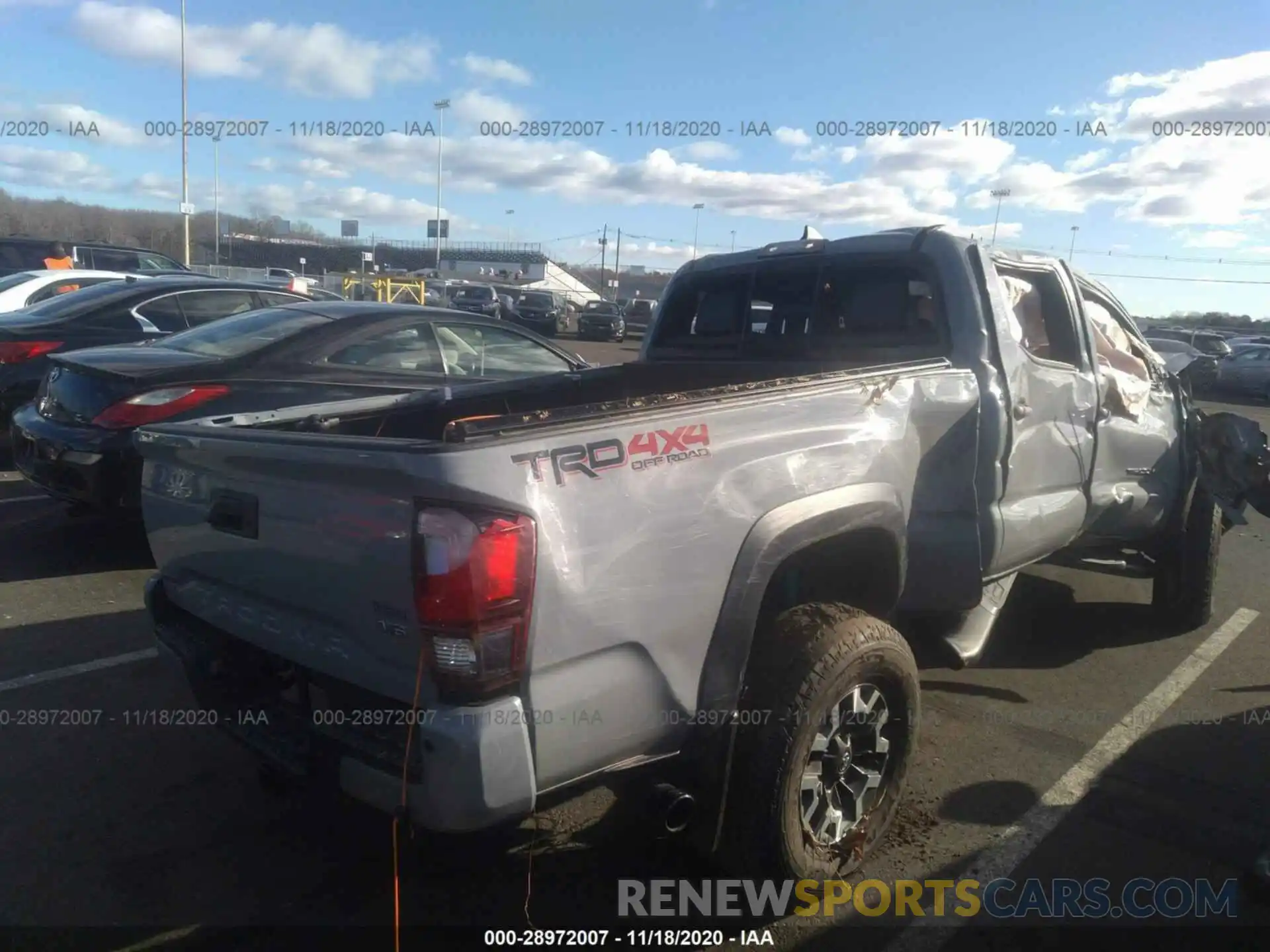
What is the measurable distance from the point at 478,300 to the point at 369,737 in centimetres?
3591

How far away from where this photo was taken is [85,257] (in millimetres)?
18000

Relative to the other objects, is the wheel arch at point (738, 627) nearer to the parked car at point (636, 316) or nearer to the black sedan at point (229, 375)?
the black sedan at point (229, 375)

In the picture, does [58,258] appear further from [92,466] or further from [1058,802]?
[1058,802]

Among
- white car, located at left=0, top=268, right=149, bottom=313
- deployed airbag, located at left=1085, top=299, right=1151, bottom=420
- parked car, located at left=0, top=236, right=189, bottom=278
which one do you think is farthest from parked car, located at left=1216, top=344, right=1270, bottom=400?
white car, located at left=0, top=268, right=149, bottom=313

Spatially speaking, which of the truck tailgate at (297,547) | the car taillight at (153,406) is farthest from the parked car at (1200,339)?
the truck tailgate at (297,547)

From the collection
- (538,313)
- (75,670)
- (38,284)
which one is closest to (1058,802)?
(75,670)

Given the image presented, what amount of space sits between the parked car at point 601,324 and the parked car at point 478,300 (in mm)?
3120

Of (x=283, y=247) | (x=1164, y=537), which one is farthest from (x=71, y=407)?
(x=283, y=247)

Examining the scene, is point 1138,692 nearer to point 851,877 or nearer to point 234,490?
point 851,877

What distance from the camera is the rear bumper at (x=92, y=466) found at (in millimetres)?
5535

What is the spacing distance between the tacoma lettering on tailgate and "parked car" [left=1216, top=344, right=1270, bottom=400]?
2857 centimetres

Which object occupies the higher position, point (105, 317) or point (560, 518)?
point (105, 317)

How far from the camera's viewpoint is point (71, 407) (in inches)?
226

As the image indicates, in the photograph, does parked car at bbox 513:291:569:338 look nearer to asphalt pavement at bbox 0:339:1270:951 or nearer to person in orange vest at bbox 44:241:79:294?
person in orange vest at bbox 44:241:79:294
